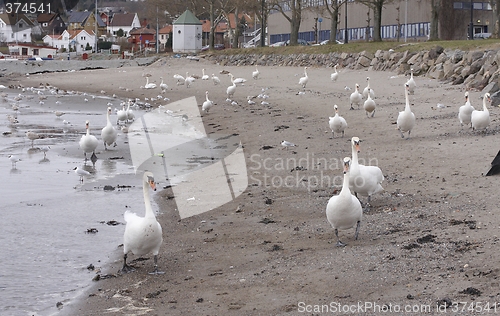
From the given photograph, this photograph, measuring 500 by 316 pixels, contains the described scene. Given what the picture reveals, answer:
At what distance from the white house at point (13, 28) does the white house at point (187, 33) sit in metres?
62.4

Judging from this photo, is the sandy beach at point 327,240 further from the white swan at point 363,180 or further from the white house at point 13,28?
the white house at point 13,28

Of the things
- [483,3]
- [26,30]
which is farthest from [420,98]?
[26,30]

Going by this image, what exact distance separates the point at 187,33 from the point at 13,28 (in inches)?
2590

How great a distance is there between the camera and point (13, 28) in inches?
5340

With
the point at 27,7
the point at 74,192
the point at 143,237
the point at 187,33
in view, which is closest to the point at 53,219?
the point at 74,192

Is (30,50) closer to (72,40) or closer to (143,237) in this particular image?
(72,40)

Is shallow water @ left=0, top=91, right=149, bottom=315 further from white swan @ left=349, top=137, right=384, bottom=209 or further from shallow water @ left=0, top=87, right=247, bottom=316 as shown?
white swan @ left=349, top=137, right=384, bottom=209

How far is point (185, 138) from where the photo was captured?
2306 centimetres

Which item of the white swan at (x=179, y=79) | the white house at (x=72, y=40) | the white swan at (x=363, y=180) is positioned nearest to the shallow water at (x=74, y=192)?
the white swan at (x=363, y=180)

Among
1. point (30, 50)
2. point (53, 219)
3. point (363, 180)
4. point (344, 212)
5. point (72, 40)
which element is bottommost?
point (53, 219)

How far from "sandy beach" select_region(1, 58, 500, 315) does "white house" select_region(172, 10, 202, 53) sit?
210 feet

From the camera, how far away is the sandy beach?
7473 millimetres

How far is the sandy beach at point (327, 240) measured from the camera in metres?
7.47

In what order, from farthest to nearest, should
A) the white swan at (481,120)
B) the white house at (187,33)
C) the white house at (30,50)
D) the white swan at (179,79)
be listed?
the white house at (30,50) < the white house at (187,33) < the white swan at (179,79) < the white swan at (481,120)
